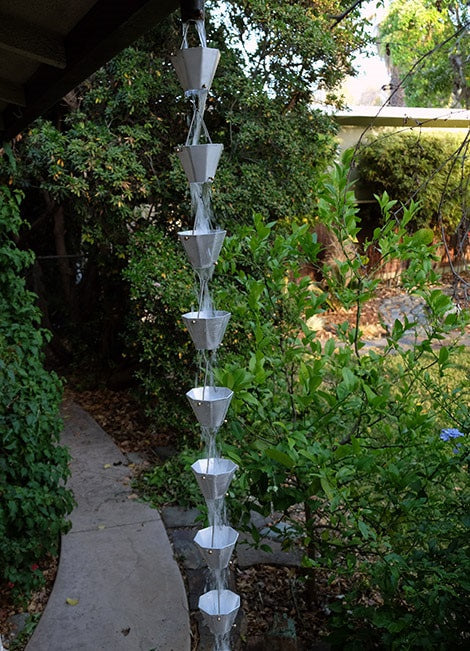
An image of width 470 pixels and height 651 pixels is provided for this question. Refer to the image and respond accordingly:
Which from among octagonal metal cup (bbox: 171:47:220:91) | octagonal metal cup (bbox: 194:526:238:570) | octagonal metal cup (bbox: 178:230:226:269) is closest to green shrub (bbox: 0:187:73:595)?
octagonal metal cup (bbox: 194:526:238:570)

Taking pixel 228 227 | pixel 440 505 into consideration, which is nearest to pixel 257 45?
pixel 228 227

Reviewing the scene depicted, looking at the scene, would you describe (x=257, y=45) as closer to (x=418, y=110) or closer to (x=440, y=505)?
(x=440, y=505)

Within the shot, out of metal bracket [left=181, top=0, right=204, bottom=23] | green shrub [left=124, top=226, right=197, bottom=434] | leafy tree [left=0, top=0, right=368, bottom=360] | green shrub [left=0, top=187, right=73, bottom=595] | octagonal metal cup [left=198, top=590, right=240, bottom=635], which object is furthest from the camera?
leafy tree [left=0, top=0, right=368, bottom=360]

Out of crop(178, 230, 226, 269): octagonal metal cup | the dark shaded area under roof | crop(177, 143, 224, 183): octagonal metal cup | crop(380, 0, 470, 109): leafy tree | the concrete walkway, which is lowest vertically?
the concrete walkway

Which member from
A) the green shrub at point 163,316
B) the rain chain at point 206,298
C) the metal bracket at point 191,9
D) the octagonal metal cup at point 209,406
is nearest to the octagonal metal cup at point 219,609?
the rain chain at point 206,298

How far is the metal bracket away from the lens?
60.9 inches

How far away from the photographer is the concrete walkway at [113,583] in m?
3.33

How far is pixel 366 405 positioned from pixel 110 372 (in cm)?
495

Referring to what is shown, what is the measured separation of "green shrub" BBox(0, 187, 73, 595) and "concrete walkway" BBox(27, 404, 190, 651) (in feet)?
0.85

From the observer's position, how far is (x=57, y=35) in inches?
93.7

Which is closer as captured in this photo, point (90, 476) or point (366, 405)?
point (366, 405)

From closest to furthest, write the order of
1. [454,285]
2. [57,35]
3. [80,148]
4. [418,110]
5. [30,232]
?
[57,35]
[454,285]
[80,148]
[30,232]
[418,110]

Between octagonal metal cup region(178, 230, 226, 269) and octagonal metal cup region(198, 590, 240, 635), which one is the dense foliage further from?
octagonal metal cup region(178, 230, 226, 269)

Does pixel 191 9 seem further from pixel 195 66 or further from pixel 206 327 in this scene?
pixel 206 327
